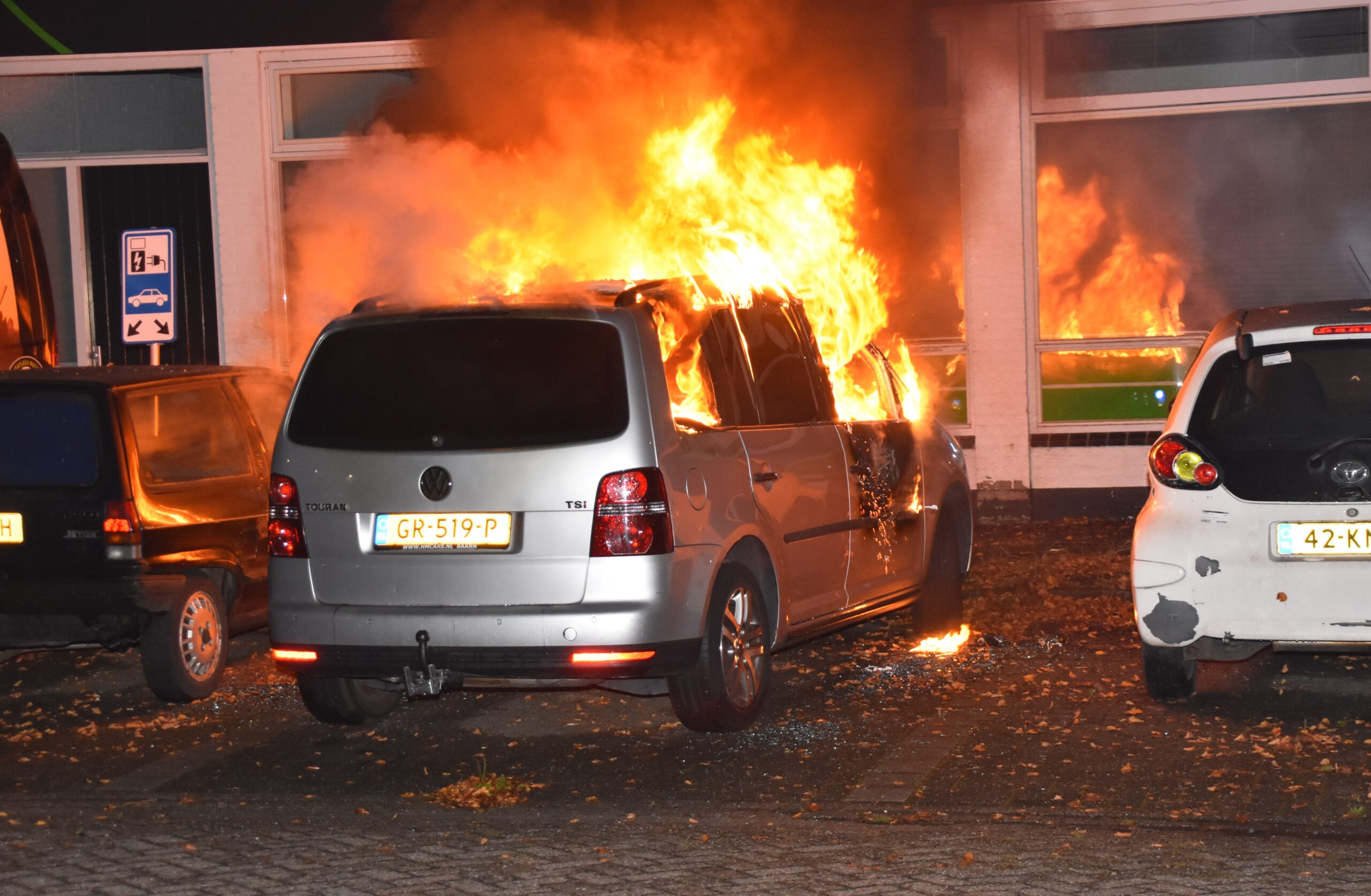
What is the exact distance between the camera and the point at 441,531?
6422 millimetres

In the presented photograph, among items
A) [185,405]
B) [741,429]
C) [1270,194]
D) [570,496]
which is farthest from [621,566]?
[1270,194]

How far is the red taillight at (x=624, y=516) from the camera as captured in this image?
20.5 ft

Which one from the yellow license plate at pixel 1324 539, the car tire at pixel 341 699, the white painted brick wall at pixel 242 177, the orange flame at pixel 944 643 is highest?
the white painted brick wall at pixel 242 177

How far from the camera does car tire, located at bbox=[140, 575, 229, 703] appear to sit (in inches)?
308

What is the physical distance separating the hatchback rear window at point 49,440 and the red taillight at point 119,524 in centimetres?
17

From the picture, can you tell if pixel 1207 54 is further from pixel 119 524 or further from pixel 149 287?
pixel 119 524

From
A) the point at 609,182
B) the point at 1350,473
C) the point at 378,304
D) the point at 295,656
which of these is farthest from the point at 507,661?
the point at 609,182

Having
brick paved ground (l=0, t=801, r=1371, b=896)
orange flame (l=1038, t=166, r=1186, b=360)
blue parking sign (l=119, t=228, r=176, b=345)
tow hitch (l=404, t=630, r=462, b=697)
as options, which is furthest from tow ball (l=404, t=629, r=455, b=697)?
orange flame (l=1038, t=166, r=1186, b=360)

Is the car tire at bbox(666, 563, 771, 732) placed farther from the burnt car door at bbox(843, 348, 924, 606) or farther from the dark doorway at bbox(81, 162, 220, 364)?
the dark doorway at bbox(81, 162, 220, 364)

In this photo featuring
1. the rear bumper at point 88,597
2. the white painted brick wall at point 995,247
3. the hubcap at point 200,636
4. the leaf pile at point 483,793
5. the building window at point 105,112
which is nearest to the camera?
the leaf pile at point 483,793

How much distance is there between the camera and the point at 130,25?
49.7 ft

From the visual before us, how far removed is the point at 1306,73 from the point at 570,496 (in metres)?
10.0

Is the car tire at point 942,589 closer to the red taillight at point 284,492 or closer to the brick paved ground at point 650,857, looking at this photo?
the brick paved ground at point 650,857

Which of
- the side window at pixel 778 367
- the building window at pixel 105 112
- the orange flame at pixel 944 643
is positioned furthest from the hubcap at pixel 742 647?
the building window at pixel 105 112
